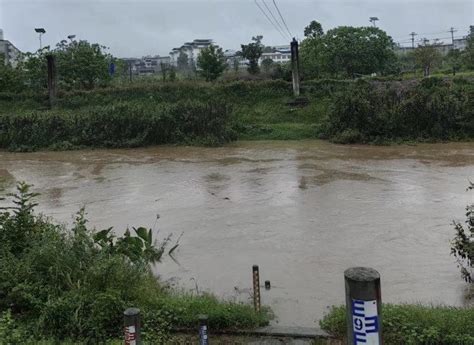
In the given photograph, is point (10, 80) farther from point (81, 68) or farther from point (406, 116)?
point (406, 116)

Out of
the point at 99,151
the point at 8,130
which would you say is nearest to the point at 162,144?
the point at 99,151

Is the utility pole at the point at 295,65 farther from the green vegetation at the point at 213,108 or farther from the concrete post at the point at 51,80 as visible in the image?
the concrete post at the point at 51,80

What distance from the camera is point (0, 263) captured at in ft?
17.4

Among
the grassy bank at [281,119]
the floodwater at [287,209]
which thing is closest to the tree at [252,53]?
the grassy bank at [281,119]

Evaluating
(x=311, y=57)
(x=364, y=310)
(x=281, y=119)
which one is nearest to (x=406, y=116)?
(x=281, y=119)

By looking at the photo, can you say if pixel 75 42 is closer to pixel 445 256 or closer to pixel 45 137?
pixel 45 137

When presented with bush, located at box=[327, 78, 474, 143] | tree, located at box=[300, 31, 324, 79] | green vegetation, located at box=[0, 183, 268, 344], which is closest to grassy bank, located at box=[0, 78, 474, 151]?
bush, located at box=[327, 78, 474, 143]

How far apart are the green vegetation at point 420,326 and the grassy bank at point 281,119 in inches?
603

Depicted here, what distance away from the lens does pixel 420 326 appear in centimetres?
436

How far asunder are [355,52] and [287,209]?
2782cm

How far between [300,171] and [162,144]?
7.84 metres

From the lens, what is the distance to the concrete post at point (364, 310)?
251 cm

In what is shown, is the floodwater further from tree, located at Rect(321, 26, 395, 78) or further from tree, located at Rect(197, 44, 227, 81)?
tree, located at Rect(321, 26, 395, 78)

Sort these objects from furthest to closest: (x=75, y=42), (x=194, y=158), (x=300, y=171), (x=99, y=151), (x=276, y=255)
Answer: (x=75, y=42) < (x=99, y=151) < (x=194, y=158) < (x=300, y=171) < (x=276, y=255)
